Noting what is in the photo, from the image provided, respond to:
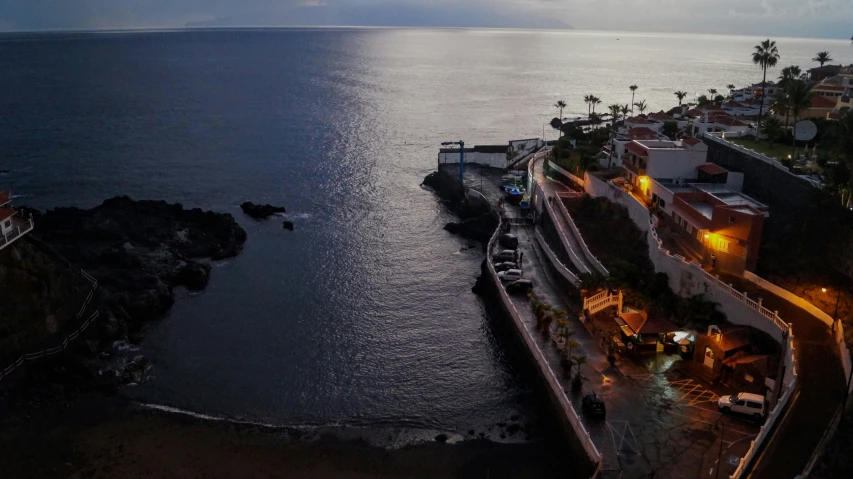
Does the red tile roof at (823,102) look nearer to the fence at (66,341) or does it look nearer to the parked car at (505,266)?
the parked car at (505,266)

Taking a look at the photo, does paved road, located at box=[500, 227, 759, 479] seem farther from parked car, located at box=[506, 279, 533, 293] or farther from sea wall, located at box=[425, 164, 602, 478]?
parked car, located at box=[506, 279, 533, 293]

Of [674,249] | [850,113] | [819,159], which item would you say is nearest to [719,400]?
[674,249]

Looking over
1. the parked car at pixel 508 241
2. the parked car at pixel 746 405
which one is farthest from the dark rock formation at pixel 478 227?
the parked car at pixel 746 405

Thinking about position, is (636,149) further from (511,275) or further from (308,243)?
(308,243)

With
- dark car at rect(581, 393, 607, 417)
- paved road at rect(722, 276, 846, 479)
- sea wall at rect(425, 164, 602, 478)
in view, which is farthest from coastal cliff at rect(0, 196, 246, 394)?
paved road at rect(722, 276, 846, 479)

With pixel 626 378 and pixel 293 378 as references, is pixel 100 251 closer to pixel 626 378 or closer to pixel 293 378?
pixel 293 378

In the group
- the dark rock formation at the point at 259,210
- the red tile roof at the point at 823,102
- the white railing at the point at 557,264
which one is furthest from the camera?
the dark rock formation at the point at 259,210
